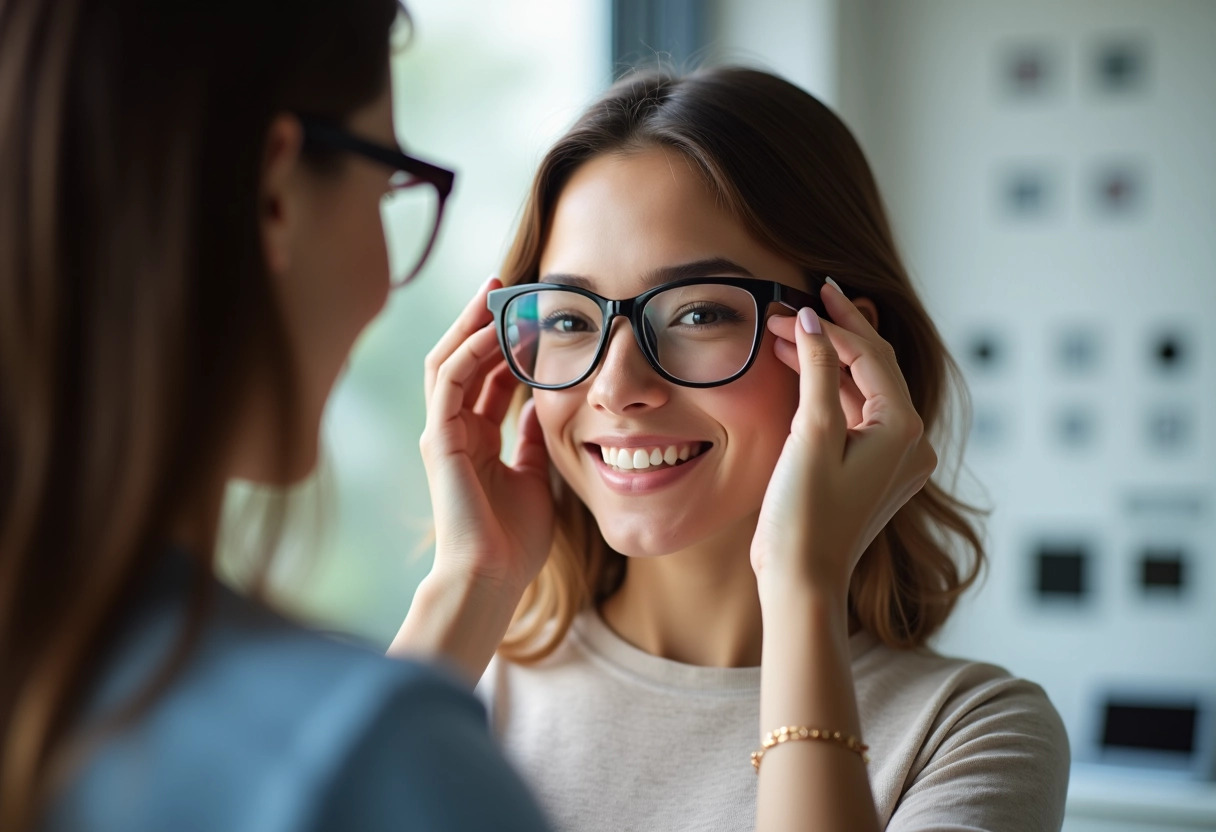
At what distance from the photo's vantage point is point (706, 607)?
1.55m

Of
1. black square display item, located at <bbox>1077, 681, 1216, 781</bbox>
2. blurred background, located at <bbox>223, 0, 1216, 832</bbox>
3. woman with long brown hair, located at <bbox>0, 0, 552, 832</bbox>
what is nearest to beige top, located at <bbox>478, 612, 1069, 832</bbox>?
woman with long brown hair, located at <bbox>0, 0, 552, 832</bbox>

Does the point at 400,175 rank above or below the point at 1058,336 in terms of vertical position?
above

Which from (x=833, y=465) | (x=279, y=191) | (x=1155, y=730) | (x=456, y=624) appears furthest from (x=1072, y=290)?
(x=279, y=191)

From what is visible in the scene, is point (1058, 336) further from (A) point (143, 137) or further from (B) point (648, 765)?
(A) point (143, 137)

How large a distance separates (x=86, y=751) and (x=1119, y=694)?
10.5 feet

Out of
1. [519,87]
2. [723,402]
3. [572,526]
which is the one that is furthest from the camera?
[519,87]

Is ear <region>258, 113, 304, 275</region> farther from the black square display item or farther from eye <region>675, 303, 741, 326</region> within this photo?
the black square display item

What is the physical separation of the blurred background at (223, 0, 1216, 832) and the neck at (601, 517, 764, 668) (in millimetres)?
1627

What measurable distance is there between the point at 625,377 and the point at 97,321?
2.52 feet

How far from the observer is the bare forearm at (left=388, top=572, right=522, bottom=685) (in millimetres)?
1378

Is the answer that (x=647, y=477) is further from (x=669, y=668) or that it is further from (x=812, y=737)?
(x=812, y=737)

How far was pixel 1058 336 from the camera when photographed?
3.29 meters

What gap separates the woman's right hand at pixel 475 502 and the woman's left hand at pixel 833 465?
42 centimetres

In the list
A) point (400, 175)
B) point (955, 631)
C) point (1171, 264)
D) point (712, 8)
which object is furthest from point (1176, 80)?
point (400, 175)
